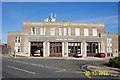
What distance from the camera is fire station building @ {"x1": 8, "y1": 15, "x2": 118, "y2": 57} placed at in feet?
169

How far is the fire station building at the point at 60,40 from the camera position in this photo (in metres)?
51.5

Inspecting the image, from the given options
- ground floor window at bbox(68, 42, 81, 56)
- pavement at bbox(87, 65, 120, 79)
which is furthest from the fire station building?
pavement at bbox(87, 65, 120, 79)

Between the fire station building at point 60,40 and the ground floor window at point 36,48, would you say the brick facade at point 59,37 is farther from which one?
the ground floor window at point 36,48

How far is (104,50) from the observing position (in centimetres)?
5269

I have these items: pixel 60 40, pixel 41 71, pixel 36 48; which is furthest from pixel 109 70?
pixel 36 48

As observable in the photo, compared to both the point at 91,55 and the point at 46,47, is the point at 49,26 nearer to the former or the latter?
the point at 46,47

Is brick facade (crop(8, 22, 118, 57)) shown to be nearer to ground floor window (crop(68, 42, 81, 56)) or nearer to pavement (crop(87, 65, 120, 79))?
ground floor window (crop(68, 42, 81, 56))

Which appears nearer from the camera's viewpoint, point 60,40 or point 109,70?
point 109,70

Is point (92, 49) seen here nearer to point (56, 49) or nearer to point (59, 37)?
point (59, 37)

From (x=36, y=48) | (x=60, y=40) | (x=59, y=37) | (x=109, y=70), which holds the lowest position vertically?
(x=109, y=70)

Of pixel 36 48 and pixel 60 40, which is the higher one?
pixel 60 40

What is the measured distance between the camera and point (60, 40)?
51.7 m

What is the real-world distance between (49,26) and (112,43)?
15249 millimetres

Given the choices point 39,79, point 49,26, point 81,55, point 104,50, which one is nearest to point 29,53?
point 49,26
